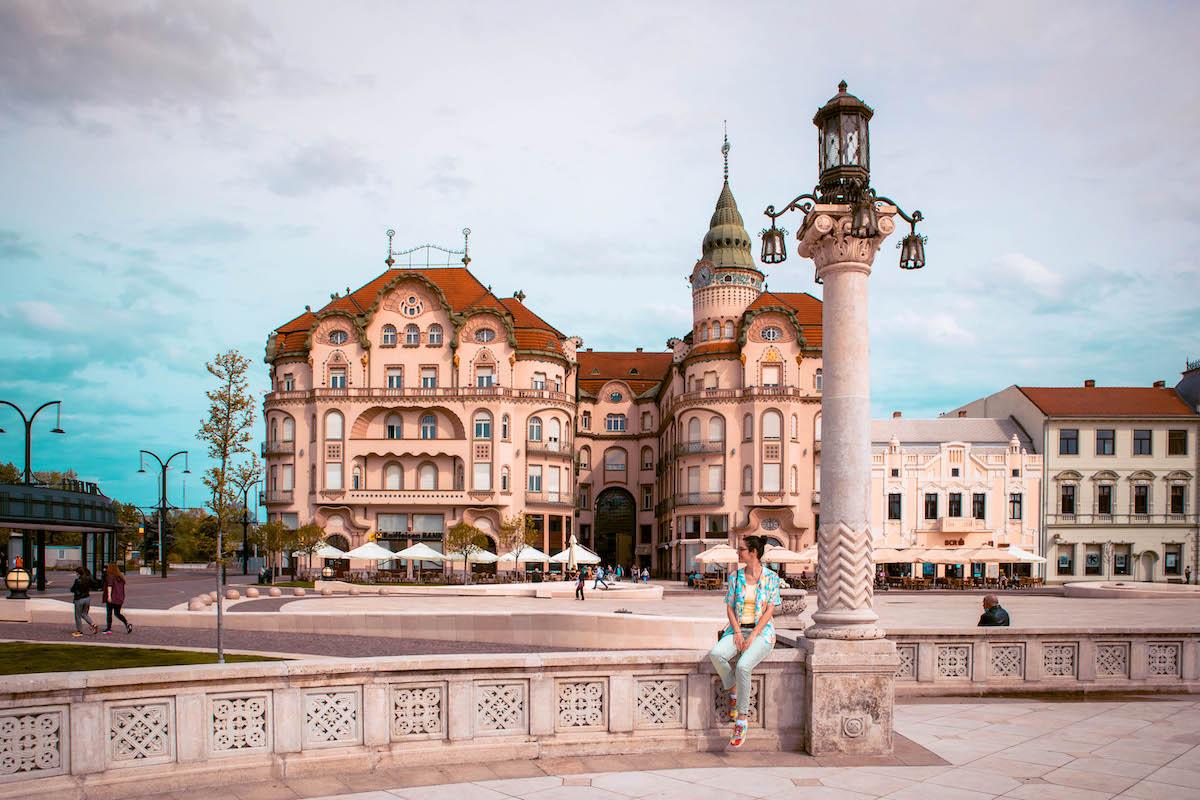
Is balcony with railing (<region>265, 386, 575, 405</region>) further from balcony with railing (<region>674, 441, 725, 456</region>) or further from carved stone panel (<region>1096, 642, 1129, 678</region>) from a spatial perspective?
carved stone panel (<region>1096, 642, 1129, 678</region>)

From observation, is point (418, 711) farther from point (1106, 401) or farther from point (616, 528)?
point (616, 528)

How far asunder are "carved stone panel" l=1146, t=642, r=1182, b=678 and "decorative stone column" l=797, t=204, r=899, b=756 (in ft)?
16.6

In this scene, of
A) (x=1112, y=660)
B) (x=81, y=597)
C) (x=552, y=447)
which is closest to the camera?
(x=1112, y=660)

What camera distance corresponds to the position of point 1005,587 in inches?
2114

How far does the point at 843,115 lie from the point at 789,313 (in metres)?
54.0

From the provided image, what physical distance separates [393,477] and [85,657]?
160ft

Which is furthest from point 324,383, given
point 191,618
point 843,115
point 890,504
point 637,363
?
point 843,115

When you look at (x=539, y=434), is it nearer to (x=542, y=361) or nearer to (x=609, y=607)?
(x=542, y=361)

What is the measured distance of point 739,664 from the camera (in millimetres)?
8688

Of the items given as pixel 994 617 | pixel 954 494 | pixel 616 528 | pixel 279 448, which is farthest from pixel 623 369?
pixel 994 617

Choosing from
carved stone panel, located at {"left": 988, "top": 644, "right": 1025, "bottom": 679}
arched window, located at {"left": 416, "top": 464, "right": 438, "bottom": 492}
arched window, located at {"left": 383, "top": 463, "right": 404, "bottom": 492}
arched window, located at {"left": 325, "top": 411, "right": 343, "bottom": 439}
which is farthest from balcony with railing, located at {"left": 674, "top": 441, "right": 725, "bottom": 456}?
carved stone panel, located at {"left": 988, "top": 644, "right": 1025, "bottom": 679}

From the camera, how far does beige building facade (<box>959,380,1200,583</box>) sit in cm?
6064

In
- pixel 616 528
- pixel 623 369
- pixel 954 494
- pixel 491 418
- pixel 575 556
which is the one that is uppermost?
pixel 623 369

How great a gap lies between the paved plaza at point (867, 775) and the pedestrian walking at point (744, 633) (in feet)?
1.68
